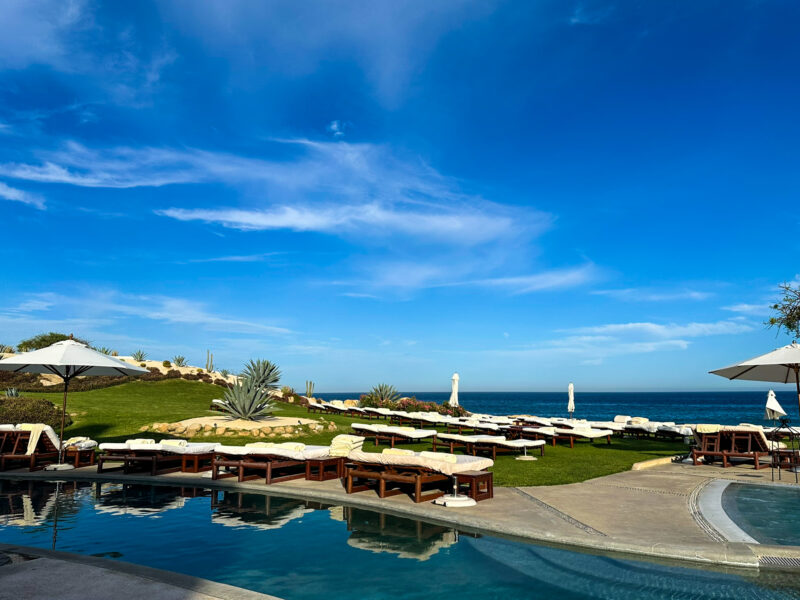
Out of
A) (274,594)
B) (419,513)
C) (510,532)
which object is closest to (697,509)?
(510,532)

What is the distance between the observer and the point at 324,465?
1058cm

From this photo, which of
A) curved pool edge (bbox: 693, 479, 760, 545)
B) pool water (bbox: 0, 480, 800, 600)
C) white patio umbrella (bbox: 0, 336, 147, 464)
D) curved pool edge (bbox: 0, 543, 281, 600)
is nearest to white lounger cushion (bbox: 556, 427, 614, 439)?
curved pool edge (bbox: 693, 479, 760, 545)

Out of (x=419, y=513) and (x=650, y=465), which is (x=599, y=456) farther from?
(x=419, y=513)

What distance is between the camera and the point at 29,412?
17766mm

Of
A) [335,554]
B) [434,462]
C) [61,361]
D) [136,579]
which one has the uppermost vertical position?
[61,361]

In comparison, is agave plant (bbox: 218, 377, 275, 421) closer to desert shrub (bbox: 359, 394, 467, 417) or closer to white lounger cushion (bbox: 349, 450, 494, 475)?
desert shrub (bbox: 359, 394, 467, 417)

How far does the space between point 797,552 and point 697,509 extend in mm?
2332

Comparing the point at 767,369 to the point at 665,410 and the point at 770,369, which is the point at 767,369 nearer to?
the point at 770,369

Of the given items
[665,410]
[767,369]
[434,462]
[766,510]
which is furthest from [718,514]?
[665,410]

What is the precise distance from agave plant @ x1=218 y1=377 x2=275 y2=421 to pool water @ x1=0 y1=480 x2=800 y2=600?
9895 millimetres

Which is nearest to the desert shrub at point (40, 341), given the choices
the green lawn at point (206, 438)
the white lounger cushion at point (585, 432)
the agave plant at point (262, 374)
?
the green lawn at point (206, 438)

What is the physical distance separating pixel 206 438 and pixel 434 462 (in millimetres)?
10291

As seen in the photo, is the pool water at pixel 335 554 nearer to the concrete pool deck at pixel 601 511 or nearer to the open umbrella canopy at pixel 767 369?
the concrete pool deck at pixel 601 511

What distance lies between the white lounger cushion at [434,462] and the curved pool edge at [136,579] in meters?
4.22
